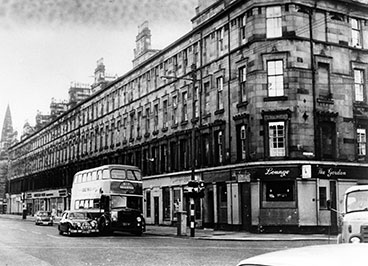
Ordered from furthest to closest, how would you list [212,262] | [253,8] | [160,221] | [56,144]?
[56,144] < [160,221] < [253,8] < [212,262]

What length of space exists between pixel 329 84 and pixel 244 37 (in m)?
6.06

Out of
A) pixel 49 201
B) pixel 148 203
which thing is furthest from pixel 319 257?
pixel 49 201

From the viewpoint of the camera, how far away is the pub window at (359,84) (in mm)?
33734

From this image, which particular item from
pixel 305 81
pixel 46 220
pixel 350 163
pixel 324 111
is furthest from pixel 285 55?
pixel 46 220

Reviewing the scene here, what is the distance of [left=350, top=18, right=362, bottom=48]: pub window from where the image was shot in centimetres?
3379

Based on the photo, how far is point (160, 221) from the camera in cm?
4350

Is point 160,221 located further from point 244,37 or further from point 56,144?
point 56,144

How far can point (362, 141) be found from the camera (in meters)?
33.4

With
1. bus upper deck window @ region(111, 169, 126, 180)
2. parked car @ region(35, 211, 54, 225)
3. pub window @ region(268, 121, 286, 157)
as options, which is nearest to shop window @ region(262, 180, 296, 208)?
pub window @ region(268, 121, 286, 157)

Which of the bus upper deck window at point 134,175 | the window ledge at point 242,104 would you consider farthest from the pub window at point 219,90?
the bus upper deck window at point 134,175

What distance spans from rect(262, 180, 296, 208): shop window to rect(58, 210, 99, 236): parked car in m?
9.93

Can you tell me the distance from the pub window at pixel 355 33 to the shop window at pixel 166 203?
60.6 ft

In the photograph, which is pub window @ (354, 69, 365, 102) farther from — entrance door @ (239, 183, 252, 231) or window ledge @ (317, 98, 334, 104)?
entrance door @ (239, 183, 252, 231)

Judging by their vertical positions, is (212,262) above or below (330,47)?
below
